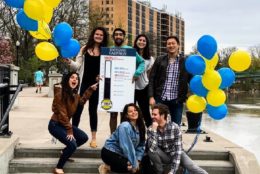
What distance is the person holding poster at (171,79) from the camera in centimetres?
582

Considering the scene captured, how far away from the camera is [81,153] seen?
598 cm

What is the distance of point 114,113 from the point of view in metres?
6.25

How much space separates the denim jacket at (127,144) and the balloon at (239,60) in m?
1.53

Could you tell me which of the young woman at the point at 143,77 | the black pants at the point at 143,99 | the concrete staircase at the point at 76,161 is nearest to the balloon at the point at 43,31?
the young woman at the point at 143,77

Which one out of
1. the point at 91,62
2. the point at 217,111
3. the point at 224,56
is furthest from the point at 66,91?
the point at 224,56

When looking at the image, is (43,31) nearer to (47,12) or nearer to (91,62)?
(47,12)

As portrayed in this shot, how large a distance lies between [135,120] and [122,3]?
119 m

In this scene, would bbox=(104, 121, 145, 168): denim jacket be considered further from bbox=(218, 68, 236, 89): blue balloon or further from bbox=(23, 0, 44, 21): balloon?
bbox=(23, 0, 44, 21): balloon

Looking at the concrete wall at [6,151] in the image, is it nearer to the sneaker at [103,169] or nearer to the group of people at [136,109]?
the group of people at [136,109]

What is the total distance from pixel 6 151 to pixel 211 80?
2924 mm

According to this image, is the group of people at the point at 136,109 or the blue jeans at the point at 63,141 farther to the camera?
the blue jeans at the point at 63,141

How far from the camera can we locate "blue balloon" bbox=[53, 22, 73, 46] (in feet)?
17.6

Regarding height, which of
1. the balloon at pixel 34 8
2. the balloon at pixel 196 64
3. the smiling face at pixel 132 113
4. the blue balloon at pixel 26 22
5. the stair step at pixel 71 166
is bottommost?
the stair step at pixel 71 166


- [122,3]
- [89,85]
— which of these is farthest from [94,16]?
[122,3]
